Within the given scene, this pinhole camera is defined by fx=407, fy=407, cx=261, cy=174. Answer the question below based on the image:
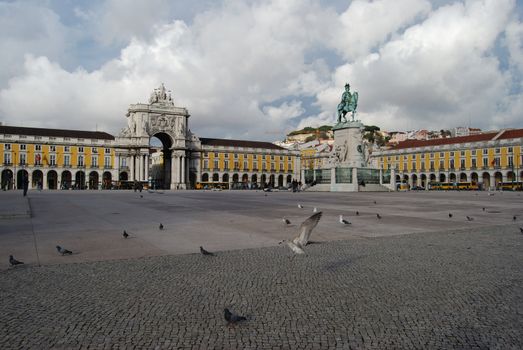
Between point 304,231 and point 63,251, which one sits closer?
point 304,231

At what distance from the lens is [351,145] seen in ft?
145

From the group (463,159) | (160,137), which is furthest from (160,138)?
(463,159)

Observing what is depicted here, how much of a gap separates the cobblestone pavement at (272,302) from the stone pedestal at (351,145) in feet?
121

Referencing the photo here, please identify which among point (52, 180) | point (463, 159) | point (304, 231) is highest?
point (463, 159)

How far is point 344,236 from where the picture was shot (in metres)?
10.1

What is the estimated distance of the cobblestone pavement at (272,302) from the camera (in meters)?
3.80

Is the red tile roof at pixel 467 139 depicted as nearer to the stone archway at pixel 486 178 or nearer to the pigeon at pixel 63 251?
the stone archway at pixel 486 178

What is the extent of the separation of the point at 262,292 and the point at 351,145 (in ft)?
133

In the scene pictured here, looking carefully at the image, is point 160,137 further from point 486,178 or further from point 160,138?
point 486,178

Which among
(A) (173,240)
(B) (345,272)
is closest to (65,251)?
(A) (173,240)

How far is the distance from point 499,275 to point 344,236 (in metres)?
4.18

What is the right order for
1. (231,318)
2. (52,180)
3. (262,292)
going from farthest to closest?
(52,180)
(262,292)
(231,318)

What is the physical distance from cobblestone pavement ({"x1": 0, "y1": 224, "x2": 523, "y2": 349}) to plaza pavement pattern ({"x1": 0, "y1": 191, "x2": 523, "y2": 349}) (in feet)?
0.06

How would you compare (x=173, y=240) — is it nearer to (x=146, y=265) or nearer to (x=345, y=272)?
(x=146, y=265)
